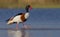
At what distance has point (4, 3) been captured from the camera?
22.7 metres

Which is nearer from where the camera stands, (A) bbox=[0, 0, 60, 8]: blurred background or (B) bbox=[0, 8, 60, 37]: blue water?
(B) bbox=[0, 8, 60, 37]: blue water

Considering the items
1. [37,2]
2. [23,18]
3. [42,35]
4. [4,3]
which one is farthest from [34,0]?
[42,35]

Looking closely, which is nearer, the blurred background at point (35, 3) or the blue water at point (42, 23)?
the blue water at point (42, 23)

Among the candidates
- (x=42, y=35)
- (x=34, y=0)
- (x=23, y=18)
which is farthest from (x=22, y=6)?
(x=42, y=35)

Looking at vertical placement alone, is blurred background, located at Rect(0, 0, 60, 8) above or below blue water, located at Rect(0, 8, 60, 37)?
below

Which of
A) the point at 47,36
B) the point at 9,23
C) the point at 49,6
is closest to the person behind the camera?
the point at 47,36

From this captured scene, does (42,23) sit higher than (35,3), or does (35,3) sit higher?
(42,23)

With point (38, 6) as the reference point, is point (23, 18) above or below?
above

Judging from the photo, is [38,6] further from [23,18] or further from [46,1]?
[23,18]

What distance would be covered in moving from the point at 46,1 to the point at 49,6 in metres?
0.45

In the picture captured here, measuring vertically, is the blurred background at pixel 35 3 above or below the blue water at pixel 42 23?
below

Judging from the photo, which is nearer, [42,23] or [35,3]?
[42,23]

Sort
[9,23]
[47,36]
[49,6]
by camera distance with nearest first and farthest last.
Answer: [47,36] → [9,23] → [49,6]

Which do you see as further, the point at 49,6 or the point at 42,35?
the point at 49,6
